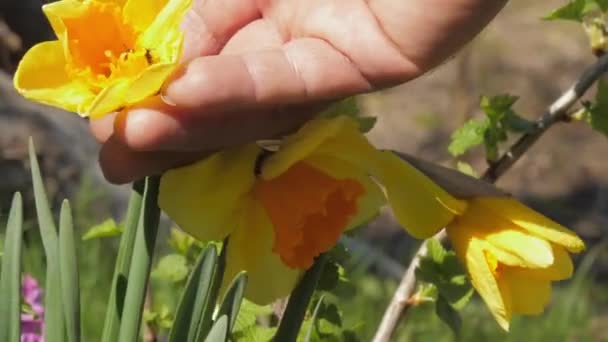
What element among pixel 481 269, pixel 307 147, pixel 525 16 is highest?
pixel 307 147

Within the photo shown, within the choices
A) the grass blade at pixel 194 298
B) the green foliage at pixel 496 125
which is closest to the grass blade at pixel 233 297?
the grass blade at pixel 194 298

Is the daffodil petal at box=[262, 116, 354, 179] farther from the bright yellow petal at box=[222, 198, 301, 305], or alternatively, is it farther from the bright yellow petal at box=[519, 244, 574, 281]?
the bright yellow petal at box=[519, 244, 574, 281]

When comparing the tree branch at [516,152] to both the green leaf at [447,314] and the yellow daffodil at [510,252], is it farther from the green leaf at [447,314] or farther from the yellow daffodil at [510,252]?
the yellow daffodil at [510,252]

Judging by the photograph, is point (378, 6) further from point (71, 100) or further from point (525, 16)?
point (525, 16)

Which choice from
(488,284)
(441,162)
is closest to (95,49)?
(488,284)

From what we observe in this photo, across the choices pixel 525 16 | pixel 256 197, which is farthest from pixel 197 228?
pixel 525 16

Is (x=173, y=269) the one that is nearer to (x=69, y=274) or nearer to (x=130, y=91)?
(x=69, y=274)
